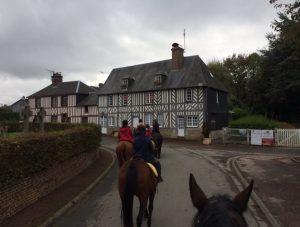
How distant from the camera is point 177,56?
4141 centimetres

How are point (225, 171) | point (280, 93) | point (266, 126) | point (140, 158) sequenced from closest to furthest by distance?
point (140, 158) < point (225, 171) < point (266, 126) < point (280, 93)

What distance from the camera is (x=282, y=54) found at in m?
39.8

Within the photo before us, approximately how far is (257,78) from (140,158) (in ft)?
115

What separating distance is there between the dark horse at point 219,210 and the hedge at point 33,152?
739cm

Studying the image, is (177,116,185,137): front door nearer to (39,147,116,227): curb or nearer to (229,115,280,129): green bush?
(229,115,280,129): green bush

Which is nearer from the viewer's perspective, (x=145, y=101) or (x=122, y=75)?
(x=145, y=101)

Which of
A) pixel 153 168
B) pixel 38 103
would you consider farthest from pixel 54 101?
A: pixel 153 168

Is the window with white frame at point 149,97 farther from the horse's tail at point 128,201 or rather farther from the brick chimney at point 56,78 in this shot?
the horse's tail at point 128,201

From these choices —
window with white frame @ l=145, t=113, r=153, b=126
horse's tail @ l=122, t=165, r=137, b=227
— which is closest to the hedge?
horse's tail @ l=122, t=165, r=137, b=227

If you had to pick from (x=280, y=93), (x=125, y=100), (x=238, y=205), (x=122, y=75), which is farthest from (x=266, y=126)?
(x=238, y=205)

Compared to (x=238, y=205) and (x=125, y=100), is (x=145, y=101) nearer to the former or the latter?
(x=125, y=100)

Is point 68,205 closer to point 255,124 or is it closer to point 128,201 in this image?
point 128,201

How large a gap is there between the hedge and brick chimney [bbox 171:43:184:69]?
88.4 feet

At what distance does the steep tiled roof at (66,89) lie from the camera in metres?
52.1
